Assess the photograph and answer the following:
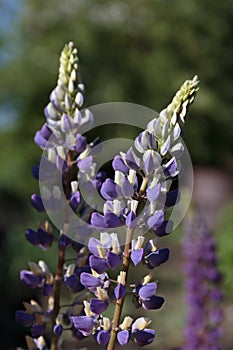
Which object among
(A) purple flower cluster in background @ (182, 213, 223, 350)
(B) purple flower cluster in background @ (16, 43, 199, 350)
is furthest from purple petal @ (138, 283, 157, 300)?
(A) purple flower cluster in background @ (182, 213, 223, 350)

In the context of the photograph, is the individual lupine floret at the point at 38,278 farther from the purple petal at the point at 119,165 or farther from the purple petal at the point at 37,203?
the purple petal at the point at 119,165

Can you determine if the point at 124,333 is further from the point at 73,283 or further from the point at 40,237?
the point at 40,237

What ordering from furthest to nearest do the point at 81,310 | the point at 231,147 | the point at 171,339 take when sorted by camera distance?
the point at 231,147
the point at 171,339
the point at 81,310

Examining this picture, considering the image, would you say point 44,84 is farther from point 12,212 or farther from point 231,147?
point 231,147

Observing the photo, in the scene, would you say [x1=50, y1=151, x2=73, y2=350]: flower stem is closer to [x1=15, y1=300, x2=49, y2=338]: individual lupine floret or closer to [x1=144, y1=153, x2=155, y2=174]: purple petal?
[x1=15, y1=300, x2=49, y2=338]: individual lupine floret

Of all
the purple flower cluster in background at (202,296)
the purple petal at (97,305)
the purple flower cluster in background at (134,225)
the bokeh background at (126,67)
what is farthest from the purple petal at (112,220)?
the bokeh background at (126,67)

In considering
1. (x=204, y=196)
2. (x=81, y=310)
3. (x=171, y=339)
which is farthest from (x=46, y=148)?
(x=204, y=196)

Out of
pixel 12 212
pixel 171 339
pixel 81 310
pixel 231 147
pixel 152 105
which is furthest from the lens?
pixel 231 147
